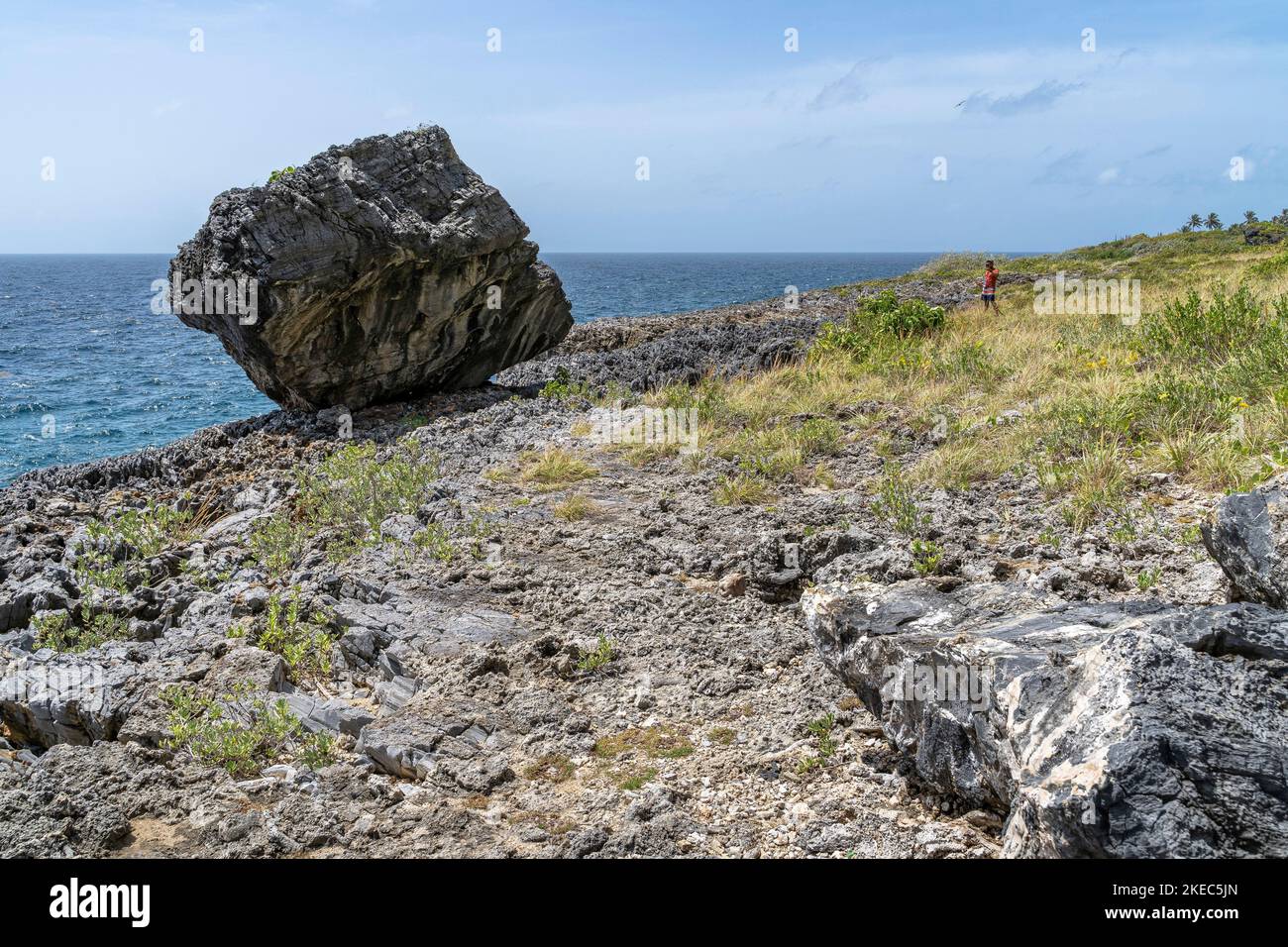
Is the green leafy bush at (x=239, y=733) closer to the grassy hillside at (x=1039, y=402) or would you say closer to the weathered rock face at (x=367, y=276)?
the grassy hillside at (x=1039, y=402)

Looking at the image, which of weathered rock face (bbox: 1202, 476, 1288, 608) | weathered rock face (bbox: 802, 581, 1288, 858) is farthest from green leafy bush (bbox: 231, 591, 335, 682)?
weathered rock face (bbox: 1202, 476, 1288, 608)

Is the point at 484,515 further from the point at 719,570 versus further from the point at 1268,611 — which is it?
the point at 1268,611

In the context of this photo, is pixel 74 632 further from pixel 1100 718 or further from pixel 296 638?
pixel 1100 718

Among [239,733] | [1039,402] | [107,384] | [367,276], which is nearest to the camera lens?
[239,733]

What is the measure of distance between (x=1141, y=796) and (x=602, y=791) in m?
2.64

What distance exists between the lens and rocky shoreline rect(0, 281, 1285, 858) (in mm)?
4148

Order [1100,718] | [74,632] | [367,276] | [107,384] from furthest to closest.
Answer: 1. [107,384]
2. [367,276]
3. [74,632]
4. [1100,718]

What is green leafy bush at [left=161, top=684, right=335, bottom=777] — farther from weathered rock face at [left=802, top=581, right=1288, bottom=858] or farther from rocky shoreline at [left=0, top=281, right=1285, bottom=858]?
weathered rock face at [left=802, top=581, right=1288, bottom=858]

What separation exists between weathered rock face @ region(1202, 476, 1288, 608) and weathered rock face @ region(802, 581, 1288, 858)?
51 centimetres

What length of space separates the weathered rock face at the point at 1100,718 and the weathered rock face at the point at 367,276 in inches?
444

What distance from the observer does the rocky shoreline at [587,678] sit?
415cm

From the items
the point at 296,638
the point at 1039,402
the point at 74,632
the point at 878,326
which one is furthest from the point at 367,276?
the point at 1039,402

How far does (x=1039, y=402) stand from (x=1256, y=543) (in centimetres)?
619

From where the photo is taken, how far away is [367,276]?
13859 mm
